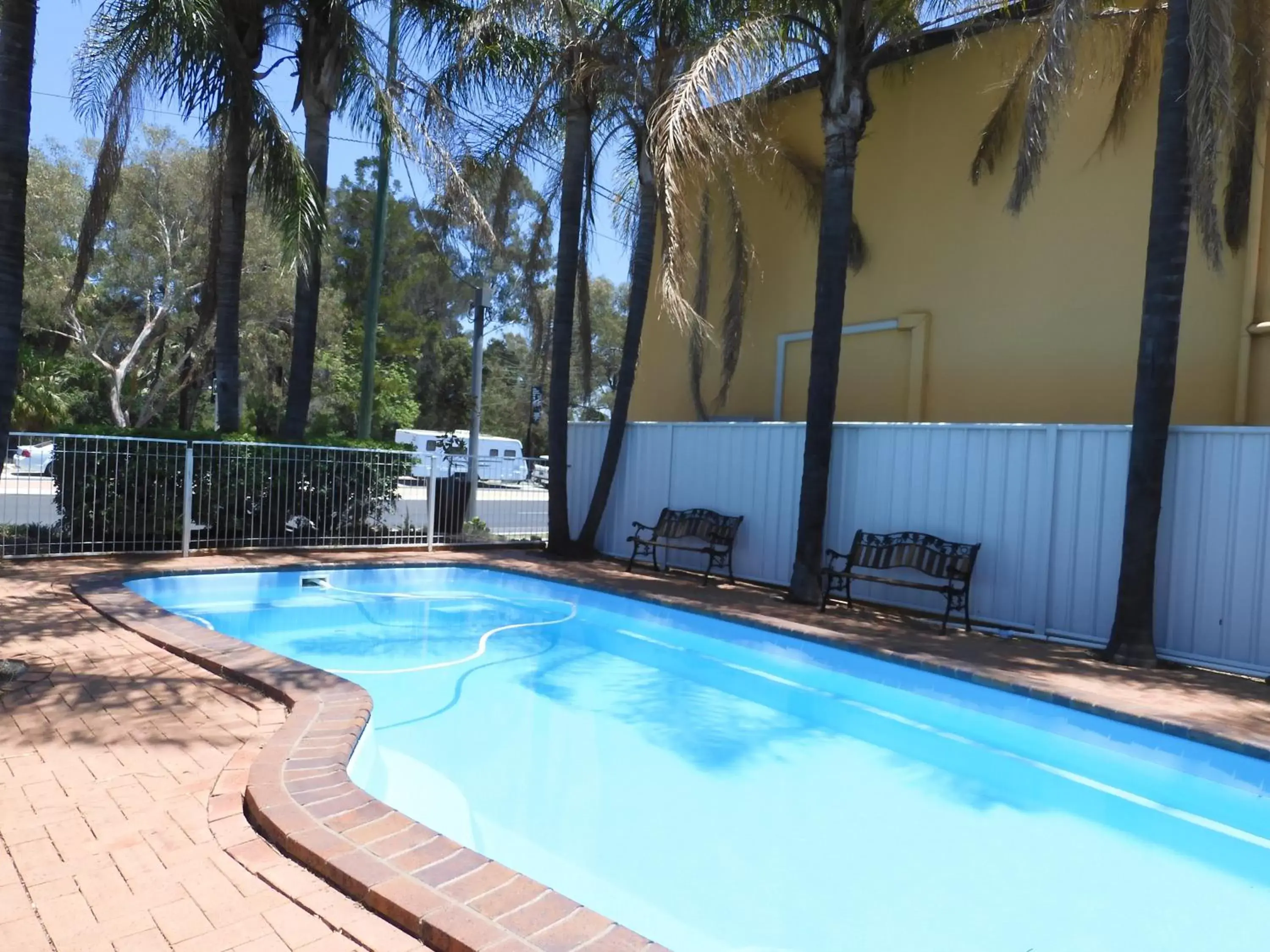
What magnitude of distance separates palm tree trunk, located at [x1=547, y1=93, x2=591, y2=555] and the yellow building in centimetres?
280

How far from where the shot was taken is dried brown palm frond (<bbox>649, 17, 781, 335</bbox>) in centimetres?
855

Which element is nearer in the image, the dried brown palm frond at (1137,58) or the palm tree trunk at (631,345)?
the dried brown palm frond at (1137,58)

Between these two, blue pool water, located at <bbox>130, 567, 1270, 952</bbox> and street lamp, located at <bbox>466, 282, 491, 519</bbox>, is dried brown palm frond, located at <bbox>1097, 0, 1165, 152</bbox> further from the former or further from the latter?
street lamp, located at <bbox>466, 282, 491, 519</bbox>

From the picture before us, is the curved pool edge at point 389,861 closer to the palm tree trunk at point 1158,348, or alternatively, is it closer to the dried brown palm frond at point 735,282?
the palm tree trunk at point 1158,348

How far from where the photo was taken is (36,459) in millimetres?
17312

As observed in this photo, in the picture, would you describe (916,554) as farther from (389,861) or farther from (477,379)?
(477,379)

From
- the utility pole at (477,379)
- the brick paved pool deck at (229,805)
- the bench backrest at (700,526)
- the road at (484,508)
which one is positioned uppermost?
the utility pole at (477,379)

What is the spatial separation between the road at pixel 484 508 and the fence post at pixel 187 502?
258 centimetres

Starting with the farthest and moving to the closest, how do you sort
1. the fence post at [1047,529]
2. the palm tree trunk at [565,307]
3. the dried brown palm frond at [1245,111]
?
the palm tree trunk at [565,307] → the fence post at [1047,529] → the dried brown palm frond at [1245,111]

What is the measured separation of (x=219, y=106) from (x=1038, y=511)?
411 inches

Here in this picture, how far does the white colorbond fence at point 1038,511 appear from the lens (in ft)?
22.7

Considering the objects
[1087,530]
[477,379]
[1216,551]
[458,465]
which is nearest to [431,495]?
[458,465]

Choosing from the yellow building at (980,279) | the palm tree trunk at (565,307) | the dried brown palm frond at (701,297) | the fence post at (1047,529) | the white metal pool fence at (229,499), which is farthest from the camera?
the dried brown palm frond at (701,297)

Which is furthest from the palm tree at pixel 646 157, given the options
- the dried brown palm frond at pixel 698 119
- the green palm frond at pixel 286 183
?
the green palm frond at pixel 286 183
